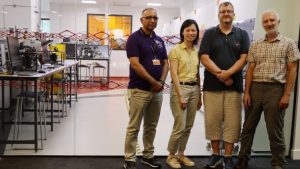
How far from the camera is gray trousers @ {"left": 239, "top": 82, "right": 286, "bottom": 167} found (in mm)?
3105

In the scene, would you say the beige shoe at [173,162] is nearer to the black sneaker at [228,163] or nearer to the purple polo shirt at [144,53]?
the black sneaker at [228,163]

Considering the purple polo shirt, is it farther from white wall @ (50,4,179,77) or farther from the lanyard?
white wall @ (50,4,179,77)

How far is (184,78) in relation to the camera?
3170 millimetres

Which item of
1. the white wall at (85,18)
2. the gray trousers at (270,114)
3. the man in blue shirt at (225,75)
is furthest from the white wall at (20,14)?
the gray trousers at (270,114)

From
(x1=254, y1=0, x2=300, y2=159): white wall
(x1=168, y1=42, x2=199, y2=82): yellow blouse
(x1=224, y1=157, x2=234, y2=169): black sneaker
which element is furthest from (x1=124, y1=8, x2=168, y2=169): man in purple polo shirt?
(x1=254, y1=0, x2=300, y2=159): white wall

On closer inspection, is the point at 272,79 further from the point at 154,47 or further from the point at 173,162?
the point at 173,162

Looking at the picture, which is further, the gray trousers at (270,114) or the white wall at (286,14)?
the white wall at (286,14)

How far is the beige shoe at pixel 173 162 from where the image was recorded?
332 cm

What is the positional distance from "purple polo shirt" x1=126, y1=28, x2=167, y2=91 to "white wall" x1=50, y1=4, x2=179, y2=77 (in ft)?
2.97

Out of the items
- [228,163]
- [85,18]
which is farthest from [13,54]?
[228,163]

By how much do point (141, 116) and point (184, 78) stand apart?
0.55 m

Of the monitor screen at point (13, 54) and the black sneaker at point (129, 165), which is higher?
the monitor screen at point (13, 54)

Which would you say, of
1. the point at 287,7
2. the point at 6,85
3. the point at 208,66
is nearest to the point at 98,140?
the point at 208,66

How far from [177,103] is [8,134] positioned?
2516 mm
